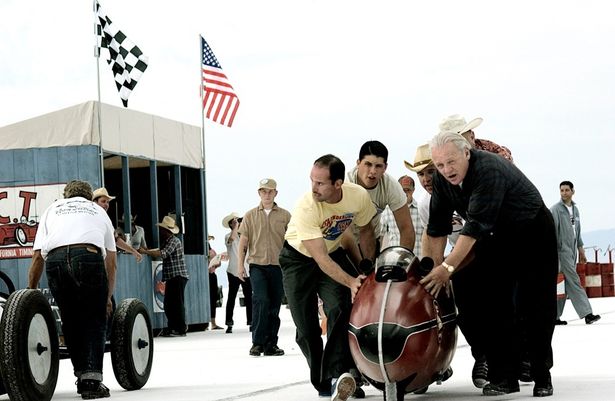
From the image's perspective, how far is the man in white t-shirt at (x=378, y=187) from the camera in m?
9.41

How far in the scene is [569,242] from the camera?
19.1m

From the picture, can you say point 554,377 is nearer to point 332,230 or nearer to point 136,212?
point 332,230

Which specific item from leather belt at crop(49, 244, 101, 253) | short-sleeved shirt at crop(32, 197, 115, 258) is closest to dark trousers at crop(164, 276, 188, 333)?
short-sleeved shirt at crop(32, 197, 115, 258)

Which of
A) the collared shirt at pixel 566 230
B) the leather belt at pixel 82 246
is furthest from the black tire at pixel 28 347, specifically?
the collared shirt at pixel 566 230

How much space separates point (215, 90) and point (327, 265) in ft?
53.0

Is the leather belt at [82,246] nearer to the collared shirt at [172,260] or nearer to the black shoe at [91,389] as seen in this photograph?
the black shoe at [91,389]

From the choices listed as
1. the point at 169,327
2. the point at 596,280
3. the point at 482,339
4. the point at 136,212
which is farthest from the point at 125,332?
the point at 596,280

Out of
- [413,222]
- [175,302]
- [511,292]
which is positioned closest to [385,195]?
[511,292]

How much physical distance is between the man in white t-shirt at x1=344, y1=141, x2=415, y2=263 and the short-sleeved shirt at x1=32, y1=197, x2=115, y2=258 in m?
2.12

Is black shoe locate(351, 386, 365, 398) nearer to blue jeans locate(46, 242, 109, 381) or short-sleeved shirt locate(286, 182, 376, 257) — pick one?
short-sleeved shirt locate(286, 182, 376, 257)

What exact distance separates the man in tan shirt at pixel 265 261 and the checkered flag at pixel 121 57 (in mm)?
6059

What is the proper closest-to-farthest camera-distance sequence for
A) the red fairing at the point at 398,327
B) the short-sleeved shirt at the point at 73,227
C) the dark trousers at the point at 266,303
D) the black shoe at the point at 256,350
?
1. the red fairing at the point at 398,327
2. the short-sleeved shirt at the point at 73,227
3. the black shoe at the point at 256,350
4. the dark trousers at the point at 266,303

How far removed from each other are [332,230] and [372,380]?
3.96 ft

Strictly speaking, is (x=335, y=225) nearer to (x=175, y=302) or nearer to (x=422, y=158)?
(x=422, y=158)
